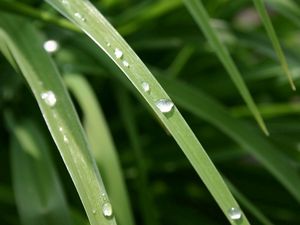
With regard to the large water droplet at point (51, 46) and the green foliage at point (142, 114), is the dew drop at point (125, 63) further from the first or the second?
the large water droplet at point (51, 46)

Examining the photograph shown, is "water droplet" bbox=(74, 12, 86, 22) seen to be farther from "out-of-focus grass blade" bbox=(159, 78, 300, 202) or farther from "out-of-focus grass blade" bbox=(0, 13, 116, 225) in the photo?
"out-of-focus grass blade" bbox=(159, 78, 300, 202)

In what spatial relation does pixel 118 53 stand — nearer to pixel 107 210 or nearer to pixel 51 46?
pixel 107 210

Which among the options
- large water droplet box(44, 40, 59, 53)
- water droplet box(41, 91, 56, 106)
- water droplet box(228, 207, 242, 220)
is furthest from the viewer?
large water droplet box(44, 40, 59, 53)

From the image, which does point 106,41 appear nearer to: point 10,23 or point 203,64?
point 10,23

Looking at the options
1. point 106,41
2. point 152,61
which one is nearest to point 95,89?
point 152,61

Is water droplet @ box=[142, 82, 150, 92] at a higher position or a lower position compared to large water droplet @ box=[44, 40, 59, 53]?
lower

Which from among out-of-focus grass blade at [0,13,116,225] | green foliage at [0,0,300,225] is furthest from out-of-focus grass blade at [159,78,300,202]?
out-of-focus grass blade at [0,13,116,225]

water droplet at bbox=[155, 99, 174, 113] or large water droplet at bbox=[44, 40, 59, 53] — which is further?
large water droplet at bbox=[44, 40, 59, 53]
